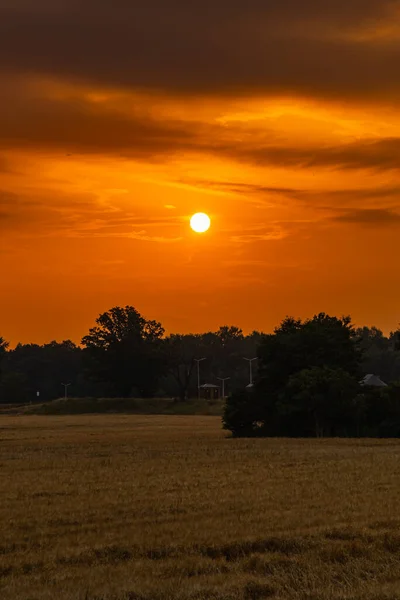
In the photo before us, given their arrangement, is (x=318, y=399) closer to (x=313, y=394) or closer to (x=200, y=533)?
(x=313, y=394)

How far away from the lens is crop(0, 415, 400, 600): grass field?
17.0 meters

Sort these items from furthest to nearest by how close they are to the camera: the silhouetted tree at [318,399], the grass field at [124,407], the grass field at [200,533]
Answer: the grass field at [124,407]
the silhouetted tree at [318,399]
the grass field at [200,533]

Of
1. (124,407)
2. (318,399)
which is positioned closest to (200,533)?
(318,399)

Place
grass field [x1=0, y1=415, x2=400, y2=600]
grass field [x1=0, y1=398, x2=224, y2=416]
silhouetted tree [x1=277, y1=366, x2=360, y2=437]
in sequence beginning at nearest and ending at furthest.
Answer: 1. grass field [x1=0, y1=415, x2=400, y2=600]
2. silhouetted tree [x1=277, y1=366, x2=360, y2=437]
3. grass field [x1=0, y1=398, x2=224, y2=416]

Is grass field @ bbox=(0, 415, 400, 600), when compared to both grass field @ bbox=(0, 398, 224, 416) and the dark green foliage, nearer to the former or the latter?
the dark green foliage

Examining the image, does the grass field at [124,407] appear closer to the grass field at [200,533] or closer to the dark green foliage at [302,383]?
the dark green foliage at [302,383]

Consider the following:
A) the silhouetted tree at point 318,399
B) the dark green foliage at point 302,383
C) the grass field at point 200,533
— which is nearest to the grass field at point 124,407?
the dark green foliage at point 302,383

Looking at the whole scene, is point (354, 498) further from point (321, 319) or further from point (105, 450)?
point (321, 319)

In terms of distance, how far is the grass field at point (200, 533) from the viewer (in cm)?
1698

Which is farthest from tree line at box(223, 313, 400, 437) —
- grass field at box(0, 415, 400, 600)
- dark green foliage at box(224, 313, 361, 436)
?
grass field at box(0, 415, 400, 600)

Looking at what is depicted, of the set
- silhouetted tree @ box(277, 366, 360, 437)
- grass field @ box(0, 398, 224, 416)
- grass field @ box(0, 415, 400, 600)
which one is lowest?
grass field @ box(0, 415, 400, 600)

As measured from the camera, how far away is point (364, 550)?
786 inches

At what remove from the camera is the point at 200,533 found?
2153 cm

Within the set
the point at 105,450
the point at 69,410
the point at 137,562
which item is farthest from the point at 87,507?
the point at 69,410
